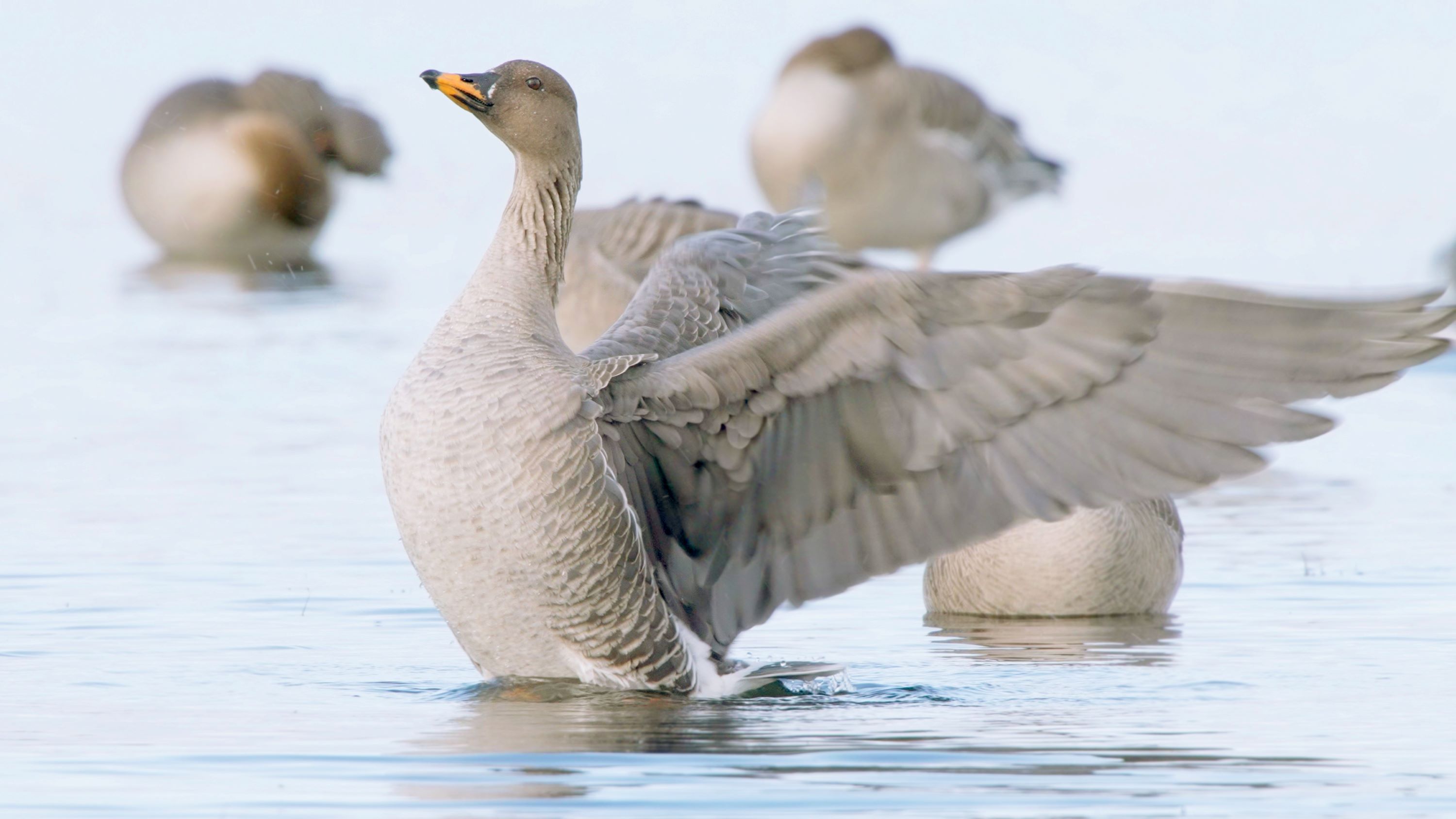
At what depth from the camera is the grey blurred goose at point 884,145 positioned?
19469mm

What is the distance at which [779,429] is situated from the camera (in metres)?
6.39

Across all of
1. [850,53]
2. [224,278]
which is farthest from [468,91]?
[224,278]

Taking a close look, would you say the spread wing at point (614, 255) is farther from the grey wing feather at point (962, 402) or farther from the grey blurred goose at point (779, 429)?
the grey wing feather at point (962, 402)

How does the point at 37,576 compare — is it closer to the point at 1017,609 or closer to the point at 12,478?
the point at 12,478

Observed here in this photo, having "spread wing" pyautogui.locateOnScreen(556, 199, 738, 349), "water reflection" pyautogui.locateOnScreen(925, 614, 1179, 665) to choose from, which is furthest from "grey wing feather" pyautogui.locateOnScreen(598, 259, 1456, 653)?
"spread wing" pyautogui.locateOnScreen(556, 199, 738, 349)

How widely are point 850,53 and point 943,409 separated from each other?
14037 mm

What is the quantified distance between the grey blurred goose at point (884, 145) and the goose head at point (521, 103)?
39.7 feet

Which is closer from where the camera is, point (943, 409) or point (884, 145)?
point (943, 409)

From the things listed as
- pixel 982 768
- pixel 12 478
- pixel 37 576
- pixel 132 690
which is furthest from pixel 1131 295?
pixel 12 478

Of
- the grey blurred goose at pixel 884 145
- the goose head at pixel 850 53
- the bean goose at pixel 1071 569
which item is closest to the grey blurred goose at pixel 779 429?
the bean goose at pixel 1071 569

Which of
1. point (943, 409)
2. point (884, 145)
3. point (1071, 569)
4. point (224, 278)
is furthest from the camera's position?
point (224, 278)

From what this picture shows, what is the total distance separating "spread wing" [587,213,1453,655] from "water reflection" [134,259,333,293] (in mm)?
12926

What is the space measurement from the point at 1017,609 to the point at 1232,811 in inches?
132

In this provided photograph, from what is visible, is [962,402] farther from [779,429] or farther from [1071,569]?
[1071,569]
